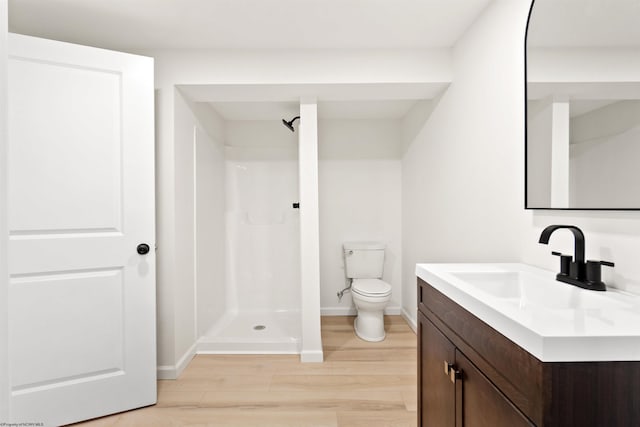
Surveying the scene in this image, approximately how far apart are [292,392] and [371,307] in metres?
0.94

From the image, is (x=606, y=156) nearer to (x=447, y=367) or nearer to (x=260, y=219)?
(x=447, y=367)

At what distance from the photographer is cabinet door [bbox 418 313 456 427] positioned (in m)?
1.02

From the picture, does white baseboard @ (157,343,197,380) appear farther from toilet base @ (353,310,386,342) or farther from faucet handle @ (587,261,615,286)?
faucet handle @ (587,261,615,286)

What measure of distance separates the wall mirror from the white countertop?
0.32 m

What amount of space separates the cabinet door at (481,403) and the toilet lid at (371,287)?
5.03 ft

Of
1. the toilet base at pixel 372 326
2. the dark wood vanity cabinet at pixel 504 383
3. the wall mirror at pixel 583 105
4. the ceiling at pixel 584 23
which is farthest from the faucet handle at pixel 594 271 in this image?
the toilet base at pixel 372 326

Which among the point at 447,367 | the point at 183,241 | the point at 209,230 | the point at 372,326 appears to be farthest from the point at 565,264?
the point at 209,230

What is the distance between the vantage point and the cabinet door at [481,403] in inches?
27.5

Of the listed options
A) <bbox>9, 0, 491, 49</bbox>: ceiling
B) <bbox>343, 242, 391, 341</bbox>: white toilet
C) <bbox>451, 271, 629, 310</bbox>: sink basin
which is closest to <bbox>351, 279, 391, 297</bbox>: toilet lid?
<bbox>343, 242, 391, 341</bbox>: white toilet

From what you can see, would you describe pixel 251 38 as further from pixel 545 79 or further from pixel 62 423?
pixel 62 423

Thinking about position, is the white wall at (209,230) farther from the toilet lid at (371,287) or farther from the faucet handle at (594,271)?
the faucet handle at (594,271)

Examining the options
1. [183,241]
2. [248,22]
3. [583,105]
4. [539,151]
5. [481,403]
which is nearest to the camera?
[481,403]

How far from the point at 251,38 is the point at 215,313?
231 cm

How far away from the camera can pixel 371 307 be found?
2.49 m
